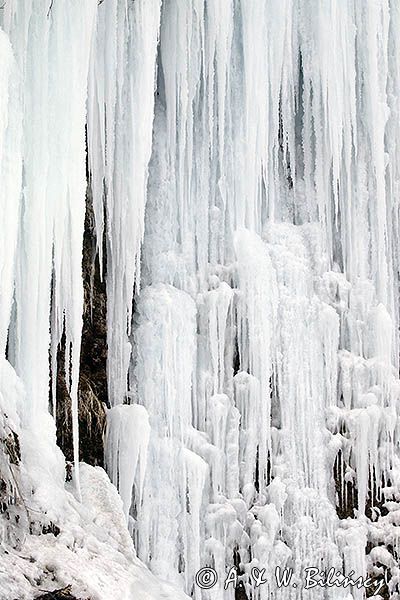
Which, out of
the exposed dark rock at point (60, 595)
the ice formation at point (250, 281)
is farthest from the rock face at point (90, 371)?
the exposed dark rock at point (60, 595)

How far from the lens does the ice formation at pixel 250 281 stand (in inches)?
240

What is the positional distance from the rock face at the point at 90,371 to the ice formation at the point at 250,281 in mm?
86

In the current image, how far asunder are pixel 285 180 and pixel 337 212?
0.45 meters

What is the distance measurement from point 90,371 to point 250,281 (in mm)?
1324

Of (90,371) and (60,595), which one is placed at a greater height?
(90,371)

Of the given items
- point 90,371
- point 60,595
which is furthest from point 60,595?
point 90,371

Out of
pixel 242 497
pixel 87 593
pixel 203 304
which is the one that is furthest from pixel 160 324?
pixel 87 593

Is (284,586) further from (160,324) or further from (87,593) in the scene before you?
(87,593)

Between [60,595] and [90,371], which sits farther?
[90,371]

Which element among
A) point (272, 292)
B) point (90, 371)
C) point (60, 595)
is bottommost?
point (60, 595)

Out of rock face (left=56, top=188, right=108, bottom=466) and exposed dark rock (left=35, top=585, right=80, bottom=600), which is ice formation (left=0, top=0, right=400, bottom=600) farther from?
exposed dark rock (left=35, top=585, right=80, bottom=600)

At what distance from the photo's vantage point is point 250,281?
6957 mm

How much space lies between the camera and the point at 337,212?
7.42 metres

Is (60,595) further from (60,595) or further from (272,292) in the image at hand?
(272,292)
